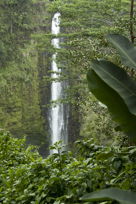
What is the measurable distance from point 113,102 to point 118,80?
137 mm

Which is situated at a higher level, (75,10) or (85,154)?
(75,10)

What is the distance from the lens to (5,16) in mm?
25750

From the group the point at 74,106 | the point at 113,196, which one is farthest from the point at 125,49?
the point at 74,106

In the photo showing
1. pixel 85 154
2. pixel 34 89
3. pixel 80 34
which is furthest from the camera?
pixel 34 89

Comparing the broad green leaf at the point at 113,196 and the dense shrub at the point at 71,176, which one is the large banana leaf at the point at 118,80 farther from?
the dense shrub at the point at 71,176

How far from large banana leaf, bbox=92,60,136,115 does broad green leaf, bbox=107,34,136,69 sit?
9 cm

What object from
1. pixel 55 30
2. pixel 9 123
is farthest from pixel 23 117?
pixel 55 30

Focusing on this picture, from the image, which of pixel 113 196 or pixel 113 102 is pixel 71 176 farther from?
pixel 113 196

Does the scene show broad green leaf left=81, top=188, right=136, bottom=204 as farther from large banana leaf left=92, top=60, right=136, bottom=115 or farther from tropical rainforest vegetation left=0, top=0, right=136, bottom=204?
large banana leaf left=92, top=60, right=136, bottom=115

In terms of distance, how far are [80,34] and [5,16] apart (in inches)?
477

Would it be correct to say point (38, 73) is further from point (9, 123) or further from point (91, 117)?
point (91, 117)

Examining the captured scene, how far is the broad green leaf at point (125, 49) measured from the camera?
211 cm

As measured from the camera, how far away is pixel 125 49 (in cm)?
219

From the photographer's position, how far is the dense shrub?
266cm
